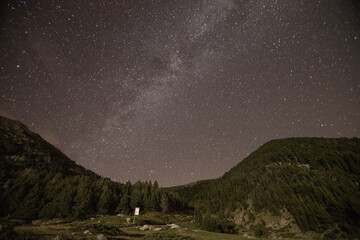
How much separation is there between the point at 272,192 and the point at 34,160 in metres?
194

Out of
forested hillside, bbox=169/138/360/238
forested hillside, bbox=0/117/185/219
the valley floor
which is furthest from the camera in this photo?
forested hillside, bbox=0/117/185/219

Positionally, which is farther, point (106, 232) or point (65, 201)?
point (65, 201)

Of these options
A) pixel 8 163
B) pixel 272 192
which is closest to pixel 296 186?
pixel 272 192

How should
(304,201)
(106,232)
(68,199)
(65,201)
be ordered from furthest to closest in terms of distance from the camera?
(304,201) → (68,199) → (65,201) → (106,232)

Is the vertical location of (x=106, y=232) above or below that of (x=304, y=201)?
below

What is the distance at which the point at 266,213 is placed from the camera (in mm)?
83688

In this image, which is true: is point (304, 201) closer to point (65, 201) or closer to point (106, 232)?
point (106, 232)

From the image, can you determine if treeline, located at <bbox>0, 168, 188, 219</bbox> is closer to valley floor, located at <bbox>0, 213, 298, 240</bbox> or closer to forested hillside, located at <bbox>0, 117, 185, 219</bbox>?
forested hillside, located at <bbox>0, 117, 185, 219</bbox>

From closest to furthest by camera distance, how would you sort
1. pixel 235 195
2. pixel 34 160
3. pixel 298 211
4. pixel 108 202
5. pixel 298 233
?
pixel 298 233
pixel 298 211
pixel 108 202
pixel 235 195
pixel 34 160

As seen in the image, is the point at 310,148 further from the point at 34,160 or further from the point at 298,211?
the point at 34,160

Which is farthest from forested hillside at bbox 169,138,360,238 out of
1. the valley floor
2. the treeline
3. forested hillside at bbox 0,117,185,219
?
the treeline

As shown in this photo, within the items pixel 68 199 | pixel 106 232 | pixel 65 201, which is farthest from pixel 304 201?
pixel 65 201

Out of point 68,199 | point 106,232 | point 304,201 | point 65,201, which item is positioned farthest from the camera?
point 304,201

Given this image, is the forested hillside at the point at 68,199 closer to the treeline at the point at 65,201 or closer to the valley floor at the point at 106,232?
the treeline at the point at 65,201
